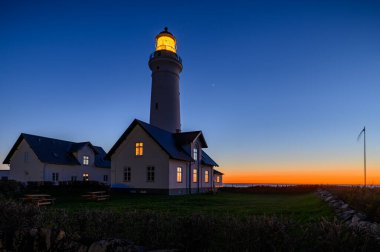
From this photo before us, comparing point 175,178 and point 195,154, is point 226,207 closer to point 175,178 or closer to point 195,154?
point 175,178

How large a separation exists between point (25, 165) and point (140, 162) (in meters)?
18.6

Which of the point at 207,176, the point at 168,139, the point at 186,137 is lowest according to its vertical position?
the point at 207,176

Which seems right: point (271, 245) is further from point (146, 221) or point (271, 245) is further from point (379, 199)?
point (379, 199)

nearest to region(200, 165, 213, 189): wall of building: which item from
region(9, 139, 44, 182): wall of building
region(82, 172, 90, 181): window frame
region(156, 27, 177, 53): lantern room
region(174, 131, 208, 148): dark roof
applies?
region(174, 131, 208, 148): dark roof

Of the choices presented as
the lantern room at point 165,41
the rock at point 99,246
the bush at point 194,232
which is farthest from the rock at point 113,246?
the lantern room at point 165,41

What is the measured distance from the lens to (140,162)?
87.0ft

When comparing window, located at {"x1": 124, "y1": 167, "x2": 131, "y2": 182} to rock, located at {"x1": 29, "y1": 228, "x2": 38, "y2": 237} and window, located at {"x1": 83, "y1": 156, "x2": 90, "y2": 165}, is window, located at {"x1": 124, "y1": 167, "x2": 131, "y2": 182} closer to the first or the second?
window, located at {"x1": 83, "y1": 156, "x2": 90, "y2": 165}

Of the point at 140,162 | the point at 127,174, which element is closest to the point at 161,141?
the point at 140,162

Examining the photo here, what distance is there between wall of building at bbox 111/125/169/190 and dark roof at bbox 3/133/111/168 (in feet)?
42.1

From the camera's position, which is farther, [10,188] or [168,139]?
[168,139]

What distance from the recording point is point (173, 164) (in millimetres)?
25984

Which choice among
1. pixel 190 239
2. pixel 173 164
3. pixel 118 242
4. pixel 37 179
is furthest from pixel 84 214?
pixel 37 179

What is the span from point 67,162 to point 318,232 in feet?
126

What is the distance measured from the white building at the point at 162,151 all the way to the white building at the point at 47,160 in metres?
12.2
